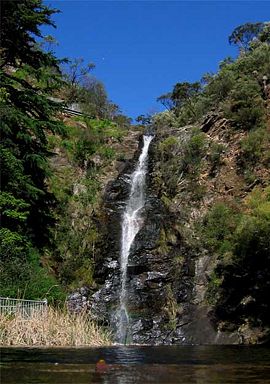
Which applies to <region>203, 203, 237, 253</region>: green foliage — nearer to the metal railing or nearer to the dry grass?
the metal railing

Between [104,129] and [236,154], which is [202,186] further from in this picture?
[104,129]

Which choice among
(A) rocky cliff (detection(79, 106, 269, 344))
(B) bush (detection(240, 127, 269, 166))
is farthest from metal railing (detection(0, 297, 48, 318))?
(B) bush (detection(240, 127, 269, 166))

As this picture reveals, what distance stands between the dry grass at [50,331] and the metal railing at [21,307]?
36 cm

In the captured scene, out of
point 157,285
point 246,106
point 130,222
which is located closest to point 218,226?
point 130,222

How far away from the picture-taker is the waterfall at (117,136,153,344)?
26312 mm

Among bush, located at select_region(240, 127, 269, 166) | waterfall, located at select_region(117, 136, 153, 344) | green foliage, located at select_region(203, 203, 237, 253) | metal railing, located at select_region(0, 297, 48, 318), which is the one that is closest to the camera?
metal railing, located at select_region(0, 297, 48, 318)

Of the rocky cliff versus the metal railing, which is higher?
the rocky cliff

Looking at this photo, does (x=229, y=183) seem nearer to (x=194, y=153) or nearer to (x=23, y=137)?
(x=194, y=153)

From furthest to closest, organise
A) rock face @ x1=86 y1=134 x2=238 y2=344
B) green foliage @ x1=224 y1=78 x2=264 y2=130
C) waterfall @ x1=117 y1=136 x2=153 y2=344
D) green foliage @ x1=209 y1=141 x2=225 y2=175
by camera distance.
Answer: green foliage @ x1=224 y1=78 x2=264 y2=130 < green foliage @ x1=209 y1=141 x2=225 y2=175 < waterfall @ x1=117 y1=136 x2=153 y2=344 < rock face @ x1=86 y1=134 x2=238 y2=344

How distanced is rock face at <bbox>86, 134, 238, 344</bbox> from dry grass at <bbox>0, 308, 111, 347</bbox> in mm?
8241

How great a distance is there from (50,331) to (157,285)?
40.2 feet

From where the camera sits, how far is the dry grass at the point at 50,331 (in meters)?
14.8

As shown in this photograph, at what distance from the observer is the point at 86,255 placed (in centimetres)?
3080

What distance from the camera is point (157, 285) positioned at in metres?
27.5
